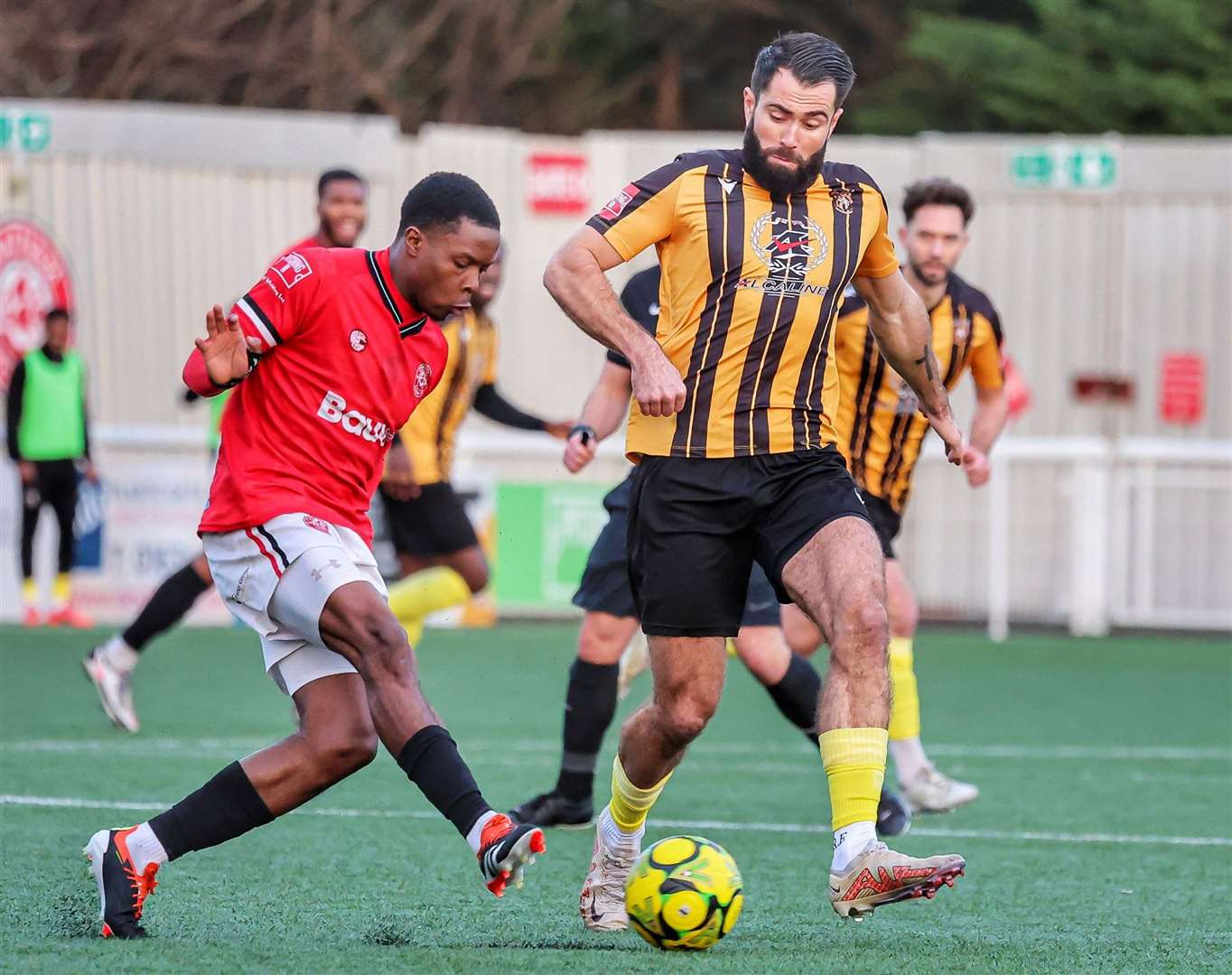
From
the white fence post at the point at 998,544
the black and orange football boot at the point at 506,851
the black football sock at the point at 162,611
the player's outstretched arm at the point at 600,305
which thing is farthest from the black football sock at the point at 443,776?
the white fence post at the point at 998,544

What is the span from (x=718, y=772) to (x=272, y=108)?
1713 cm

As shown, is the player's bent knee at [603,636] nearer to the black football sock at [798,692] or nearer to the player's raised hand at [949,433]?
the black football sock at [798,692]

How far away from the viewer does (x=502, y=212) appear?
1695 centimetres

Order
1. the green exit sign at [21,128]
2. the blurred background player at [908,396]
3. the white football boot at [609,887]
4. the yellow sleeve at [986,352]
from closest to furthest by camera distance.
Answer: the white football boot at [609,887] → the blurred background player at [908,396] → the yellow sleeve at [986,352] → the green exit sign at [21,128]

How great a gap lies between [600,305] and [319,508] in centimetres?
83

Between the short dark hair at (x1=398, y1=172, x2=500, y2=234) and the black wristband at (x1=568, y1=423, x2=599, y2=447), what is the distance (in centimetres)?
160

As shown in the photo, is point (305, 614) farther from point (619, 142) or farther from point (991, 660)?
point (619, 142)

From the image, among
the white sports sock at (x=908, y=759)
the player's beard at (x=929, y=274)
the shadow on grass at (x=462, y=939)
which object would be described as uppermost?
the player's beard at (x=929, y=274)

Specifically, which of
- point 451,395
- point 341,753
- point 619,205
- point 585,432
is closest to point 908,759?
point 585,432

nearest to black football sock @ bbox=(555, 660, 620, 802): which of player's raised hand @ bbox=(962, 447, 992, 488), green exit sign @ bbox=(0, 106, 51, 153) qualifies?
player's raised hand @ bbox=(962, 447, 992, 488)

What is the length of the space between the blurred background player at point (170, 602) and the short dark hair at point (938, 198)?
2.48m

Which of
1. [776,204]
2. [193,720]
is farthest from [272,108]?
[776,204]

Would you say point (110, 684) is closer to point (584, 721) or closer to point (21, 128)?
point (584, 721)

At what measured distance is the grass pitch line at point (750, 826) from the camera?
23.9 ft
